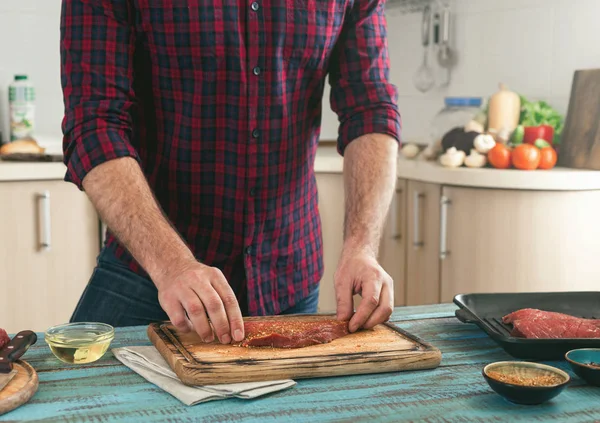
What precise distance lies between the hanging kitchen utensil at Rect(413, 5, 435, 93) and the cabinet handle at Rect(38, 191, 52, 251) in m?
1.70

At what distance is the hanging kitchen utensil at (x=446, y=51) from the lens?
3453mm

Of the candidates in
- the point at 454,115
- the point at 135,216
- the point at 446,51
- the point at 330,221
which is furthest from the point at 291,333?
the point at 446,51

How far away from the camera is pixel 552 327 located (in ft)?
A: 4.05

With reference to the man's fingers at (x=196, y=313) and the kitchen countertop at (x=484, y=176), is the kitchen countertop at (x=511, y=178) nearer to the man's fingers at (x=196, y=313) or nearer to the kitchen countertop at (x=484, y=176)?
the kitchen countertop at (x=484, y=176)

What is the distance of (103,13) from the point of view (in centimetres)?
151

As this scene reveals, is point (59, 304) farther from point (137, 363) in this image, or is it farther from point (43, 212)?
point (137, 363)

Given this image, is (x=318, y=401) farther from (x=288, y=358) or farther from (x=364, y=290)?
(x=364, y=290)

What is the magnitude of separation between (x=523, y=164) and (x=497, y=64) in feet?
2.29

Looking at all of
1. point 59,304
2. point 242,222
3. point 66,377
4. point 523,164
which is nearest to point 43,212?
point 59,304

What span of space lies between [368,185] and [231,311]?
539 millimetres

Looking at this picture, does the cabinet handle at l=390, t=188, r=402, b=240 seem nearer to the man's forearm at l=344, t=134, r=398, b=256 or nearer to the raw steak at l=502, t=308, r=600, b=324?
the man's forearm at l=344, t=134, r=398, b=256

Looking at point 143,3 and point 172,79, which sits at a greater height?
point 143,3

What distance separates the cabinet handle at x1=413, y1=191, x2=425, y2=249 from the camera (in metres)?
3.07

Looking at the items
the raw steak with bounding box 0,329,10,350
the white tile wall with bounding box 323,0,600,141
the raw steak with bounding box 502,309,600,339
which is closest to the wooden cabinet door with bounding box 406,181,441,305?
the white tile wall with bounding box 323,0,600,141
